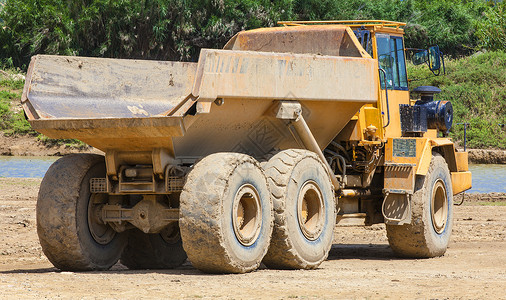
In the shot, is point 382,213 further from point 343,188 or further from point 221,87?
point 221,87

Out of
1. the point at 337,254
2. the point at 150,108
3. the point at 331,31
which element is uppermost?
the point at 331,31

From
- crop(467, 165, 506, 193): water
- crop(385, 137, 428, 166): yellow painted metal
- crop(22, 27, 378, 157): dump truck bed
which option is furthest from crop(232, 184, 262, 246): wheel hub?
crop(467, 165, 506, 193): water

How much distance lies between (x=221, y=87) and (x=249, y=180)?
0.92 m

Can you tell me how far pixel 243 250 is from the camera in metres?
8.09

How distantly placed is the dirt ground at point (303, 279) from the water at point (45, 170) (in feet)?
38.0

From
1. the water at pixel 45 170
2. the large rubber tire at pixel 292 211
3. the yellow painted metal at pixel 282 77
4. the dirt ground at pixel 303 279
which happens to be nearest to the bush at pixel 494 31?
Result: the water at pixel 45 170

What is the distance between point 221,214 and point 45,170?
1896 centimetres

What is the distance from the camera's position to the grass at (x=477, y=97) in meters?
30.4

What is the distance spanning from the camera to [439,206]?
36.8ft

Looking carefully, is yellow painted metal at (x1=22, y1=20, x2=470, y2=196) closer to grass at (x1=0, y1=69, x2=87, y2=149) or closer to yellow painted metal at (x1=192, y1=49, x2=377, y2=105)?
yellow painted metal at (x1=192, y1=49, x2=377, y2=105)

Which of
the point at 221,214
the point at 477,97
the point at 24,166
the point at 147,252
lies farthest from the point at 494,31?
the point at 221,214

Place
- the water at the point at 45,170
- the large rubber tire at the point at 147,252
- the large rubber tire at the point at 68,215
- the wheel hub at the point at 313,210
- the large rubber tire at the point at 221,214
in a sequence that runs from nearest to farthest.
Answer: the large rubber tire at the point at 221,214 < the large rubber tire at the point at 68,215 < the wheel hub at the point at 313,210 < the large rubber tire at the point at 147,252 < the water at the point at 45,170

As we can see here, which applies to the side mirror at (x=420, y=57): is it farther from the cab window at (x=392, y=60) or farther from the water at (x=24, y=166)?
the water at (x=24, y=166)

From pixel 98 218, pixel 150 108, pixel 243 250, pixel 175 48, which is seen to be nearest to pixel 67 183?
pixel 98 218
